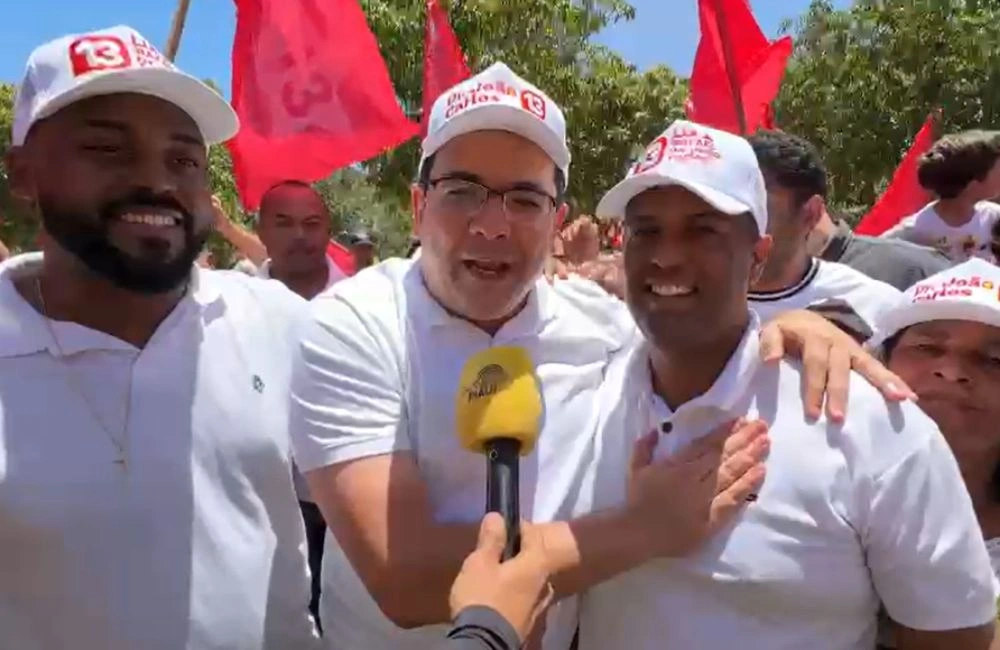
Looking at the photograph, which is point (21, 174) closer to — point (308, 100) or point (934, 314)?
point (934, 314)

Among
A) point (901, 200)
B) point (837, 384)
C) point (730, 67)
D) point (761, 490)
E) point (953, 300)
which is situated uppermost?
point (730, 67)

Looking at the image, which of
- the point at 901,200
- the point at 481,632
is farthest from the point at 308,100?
the point at 481,632

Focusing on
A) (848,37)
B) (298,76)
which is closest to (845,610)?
(298,76)

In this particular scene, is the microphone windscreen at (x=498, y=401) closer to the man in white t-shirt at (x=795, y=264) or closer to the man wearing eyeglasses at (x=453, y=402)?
the man wearing eyeglasses at (x=453, y=402)

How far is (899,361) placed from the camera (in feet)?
9.93

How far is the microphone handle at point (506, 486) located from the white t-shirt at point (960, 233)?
190 inches

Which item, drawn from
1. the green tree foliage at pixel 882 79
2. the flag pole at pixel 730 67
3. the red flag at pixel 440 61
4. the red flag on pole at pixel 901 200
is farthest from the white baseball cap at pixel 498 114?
the green tree foliage at pixel 882 79

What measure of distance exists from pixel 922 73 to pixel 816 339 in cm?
2084

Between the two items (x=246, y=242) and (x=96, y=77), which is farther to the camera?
(x=246, y=242)

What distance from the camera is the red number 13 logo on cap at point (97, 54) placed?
2.61m

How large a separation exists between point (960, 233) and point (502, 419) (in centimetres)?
514

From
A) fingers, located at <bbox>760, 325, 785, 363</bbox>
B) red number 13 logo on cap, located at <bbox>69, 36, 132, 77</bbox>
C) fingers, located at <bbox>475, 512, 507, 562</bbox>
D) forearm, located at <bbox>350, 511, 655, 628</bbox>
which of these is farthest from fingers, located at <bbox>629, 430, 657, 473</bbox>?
red number 13 logo on cap, located at <bbox>69, 36, 132, 77</bbox>

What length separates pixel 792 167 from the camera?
494 centimetres

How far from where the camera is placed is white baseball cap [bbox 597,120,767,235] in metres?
2.52
